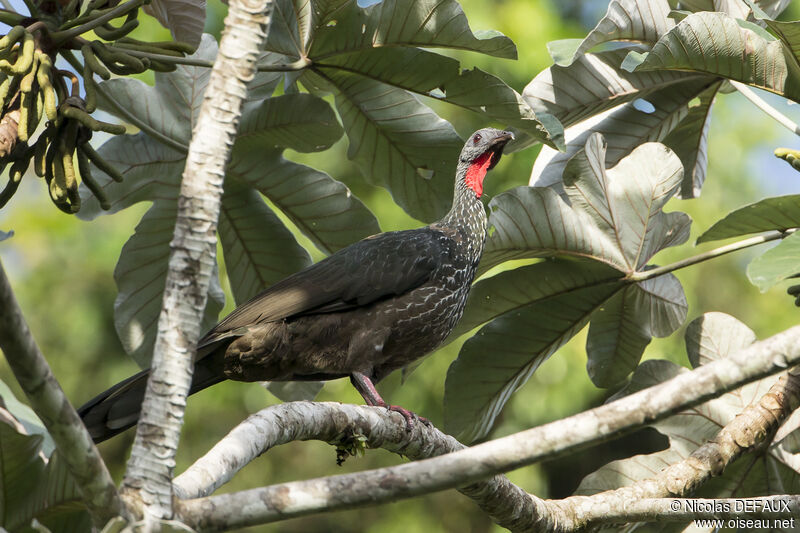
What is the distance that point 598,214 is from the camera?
278 cm

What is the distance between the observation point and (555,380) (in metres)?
6.38

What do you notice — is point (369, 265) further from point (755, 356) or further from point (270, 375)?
point (755, 356)

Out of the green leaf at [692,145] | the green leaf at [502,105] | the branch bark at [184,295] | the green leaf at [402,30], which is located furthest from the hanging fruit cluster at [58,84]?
the green leaf at [692,145]

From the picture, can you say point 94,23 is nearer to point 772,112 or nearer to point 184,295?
point 184,295

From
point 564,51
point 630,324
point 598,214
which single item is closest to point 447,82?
point 564,51

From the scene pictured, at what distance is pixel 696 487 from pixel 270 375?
4.54 ft

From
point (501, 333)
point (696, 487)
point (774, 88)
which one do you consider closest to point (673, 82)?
point (774, 88)

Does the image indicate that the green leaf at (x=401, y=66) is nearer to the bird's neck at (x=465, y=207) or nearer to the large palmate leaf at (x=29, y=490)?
the bird's neck at (x=465, y=207)

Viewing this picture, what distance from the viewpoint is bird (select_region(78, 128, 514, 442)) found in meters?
2.79

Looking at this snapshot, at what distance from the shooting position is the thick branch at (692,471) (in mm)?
2328

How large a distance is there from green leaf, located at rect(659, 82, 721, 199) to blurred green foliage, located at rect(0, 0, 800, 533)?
10.3 feet

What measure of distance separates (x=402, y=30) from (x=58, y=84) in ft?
3.30

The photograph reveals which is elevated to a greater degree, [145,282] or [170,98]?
[170,98]

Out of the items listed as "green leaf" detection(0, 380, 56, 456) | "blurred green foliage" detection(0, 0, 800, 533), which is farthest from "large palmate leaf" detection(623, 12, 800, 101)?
"blurred green foliage" detection(0, 0, 800, 533)
